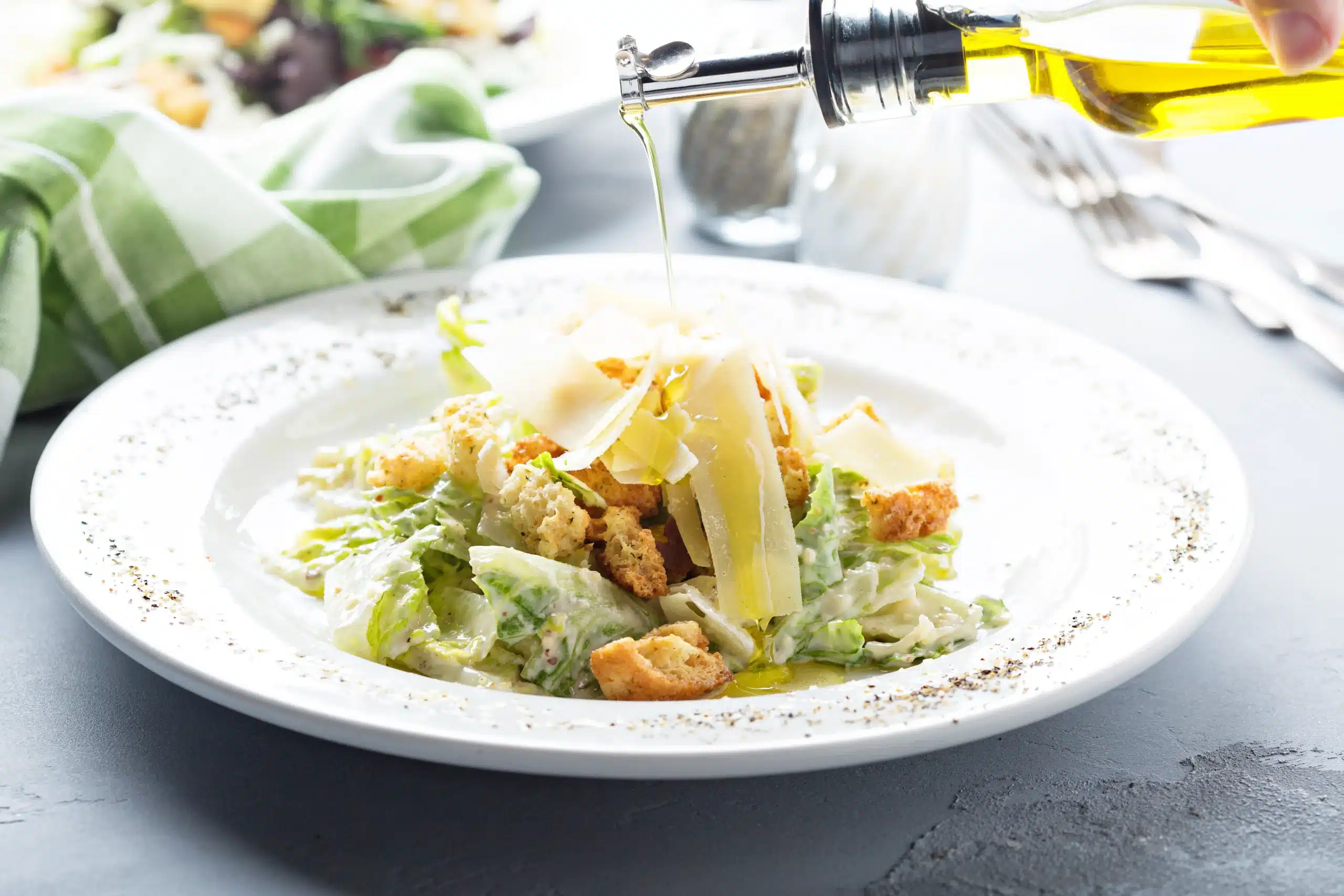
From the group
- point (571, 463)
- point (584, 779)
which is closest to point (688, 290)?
point (571, 463)

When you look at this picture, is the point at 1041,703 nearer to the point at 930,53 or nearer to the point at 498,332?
the point at 930,53

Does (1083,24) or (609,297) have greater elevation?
(1083,24)

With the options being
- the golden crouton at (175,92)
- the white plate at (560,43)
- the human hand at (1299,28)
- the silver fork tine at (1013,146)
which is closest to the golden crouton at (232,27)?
the golden crouton at (175,92)

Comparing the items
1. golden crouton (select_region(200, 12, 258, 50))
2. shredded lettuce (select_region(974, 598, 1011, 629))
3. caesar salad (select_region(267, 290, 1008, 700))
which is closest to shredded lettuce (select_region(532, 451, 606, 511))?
caesar salad (select_region(267, 290, 1008, 700))

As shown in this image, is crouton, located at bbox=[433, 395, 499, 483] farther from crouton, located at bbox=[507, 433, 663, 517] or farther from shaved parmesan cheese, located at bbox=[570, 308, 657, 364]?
shaved parmesan cheese, located at bbox=[570, 308, 657, 364]

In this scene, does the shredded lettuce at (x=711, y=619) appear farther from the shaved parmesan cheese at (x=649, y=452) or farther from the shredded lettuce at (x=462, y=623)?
the shredded lettuce at (x=462, y=623)
